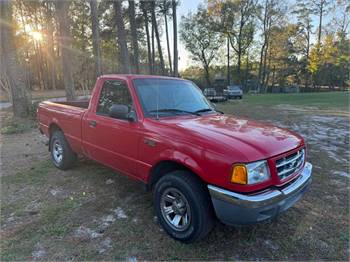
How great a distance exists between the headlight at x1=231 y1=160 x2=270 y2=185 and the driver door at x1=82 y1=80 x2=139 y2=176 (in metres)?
1.38

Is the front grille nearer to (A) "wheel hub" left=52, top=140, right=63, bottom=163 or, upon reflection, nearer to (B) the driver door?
(B) the driver door

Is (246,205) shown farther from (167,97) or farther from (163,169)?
(167,97)

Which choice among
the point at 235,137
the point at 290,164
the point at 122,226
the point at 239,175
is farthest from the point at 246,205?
the point at 122,226

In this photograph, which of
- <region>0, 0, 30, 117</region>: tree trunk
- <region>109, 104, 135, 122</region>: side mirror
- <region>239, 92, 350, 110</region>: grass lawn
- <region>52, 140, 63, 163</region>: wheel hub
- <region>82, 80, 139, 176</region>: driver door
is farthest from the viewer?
<region>239, 92, 350, 110</region>: grass lawn

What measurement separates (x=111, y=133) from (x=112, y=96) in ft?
1.97

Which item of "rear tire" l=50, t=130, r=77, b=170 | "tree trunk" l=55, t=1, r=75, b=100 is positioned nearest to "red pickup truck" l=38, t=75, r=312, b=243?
"rear tire" l=50, t=130, r=77, b=170

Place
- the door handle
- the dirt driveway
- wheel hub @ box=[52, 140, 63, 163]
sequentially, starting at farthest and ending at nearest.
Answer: wheel hub @ box=[52, 140, 63, 163] → the door handle → the dirt driveway

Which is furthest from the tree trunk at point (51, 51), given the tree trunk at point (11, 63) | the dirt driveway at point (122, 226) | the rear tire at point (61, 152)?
the dirt driveway at point (122, 226)

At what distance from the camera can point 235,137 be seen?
2631 millimetres

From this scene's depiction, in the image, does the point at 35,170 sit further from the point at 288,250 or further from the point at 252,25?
the point at 252,25

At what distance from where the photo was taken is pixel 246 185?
2.37m

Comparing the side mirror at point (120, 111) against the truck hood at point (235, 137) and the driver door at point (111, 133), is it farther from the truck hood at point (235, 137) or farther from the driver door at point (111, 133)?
the truck hood at point (235, 137)

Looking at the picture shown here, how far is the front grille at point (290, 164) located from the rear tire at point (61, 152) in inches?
151

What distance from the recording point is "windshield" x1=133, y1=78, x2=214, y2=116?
11.1ft
